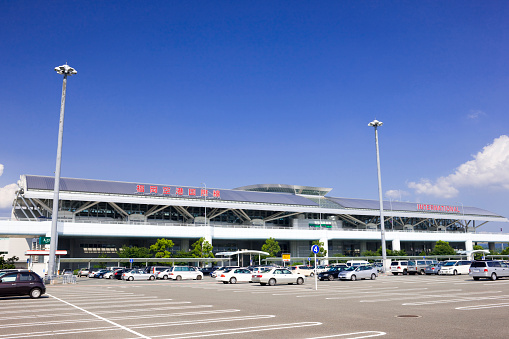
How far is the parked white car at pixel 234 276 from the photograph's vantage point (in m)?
39.0

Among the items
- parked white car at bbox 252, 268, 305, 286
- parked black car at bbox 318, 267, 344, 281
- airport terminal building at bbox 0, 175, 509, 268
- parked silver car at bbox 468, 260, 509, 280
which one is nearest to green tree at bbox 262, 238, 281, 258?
airport terminal building at bbox 0, 175, 509, 268

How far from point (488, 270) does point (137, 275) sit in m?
34.9

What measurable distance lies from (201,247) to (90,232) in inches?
667

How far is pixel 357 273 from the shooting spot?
131ft

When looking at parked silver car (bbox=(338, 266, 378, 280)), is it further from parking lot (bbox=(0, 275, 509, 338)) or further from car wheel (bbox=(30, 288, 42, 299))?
car wheel (bbox=(30, 288, 42, 299))

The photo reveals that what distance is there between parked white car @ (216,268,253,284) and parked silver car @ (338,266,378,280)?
27.4 ft

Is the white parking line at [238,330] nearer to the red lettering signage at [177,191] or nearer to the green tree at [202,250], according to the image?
the green tree at [202,250]

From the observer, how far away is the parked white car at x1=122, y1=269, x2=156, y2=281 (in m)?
49.0

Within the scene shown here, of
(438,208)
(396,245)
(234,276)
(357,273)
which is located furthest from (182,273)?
(438,208)

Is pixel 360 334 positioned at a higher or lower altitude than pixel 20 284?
lower

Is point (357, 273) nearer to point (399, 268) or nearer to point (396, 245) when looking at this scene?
point (399, 268)

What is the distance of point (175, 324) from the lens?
500 inches

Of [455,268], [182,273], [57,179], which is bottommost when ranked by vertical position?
[182,273]

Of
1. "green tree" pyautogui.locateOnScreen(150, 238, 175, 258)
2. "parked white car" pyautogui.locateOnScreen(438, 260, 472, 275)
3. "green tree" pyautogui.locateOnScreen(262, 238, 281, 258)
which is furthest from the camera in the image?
"green tree" pyautogui.locateOnScreen(262, 238, 281, 258)
